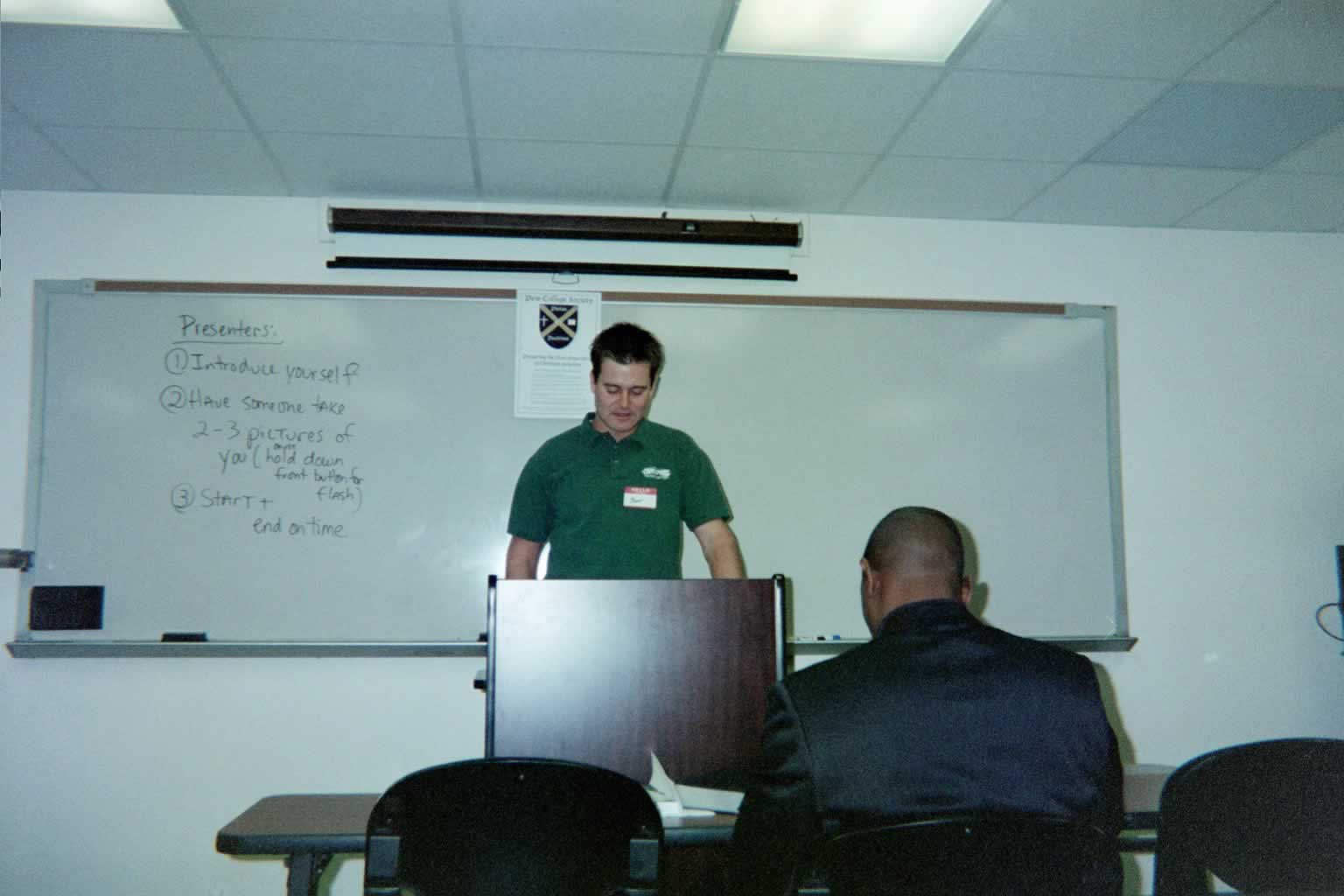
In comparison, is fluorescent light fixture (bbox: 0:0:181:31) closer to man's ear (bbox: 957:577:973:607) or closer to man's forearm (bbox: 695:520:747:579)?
man's forearm (bbox: 695:520:747:579)

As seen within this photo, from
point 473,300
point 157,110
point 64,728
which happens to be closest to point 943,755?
point 473,300

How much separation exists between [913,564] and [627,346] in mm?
1300

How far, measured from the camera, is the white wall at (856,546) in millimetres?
3104

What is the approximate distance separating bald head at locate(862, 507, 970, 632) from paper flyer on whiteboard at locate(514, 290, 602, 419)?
6.29ft

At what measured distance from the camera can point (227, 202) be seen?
11.0 ft

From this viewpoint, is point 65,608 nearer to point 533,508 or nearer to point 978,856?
point 533,508

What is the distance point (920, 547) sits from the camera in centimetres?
150

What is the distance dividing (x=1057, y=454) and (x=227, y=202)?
3.18m

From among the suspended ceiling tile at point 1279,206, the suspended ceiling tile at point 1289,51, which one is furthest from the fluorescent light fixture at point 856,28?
the suspended ceiling tile at point 1279,206

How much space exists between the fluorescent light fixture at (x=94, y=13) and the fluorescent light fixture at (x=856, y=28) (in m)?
1.41

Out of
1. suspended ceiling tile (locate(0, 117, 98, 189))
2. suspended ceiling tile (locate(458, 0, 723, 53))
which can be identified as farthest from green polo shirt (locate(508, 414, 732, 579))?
suspended ceiling tile (locate(0, 117, 98, 189))

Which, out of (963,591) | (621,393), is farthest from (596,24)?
(963,591)

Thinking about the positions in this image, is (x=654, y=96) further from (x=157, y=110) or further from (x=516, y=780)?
(x=516, y=780)

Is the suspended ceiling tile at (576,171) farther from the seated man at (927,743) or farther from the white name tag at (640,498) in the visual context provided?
the seated man at (927,743)
